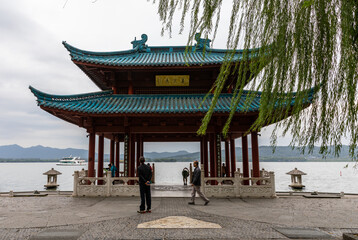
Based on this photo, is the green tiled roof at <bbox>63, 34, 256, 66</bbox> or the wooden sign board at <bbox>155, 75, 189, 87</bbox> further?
the wooden sign board at <bbox>155, 75, 189, 87</bbox>

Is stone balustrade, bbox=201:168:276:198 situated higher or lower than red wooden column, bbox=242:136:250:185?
lower

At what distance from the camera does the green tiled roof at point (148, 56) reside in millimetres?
12758

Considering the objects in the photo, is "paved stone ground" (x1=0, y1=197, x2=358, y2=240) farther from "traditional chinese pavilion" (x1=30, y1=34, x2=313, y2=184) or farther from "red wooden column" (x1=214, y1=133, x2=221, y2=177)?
"traditional chinese pavilion" (x1=30, y1=34, x2=313, y2=184)

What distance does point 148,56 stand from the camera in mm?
15703

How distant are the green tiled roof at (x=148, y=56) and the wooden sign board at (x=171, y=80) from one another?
790mm

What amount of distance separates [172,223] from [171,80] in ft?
28.5

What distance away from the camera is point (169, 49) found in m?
16.7

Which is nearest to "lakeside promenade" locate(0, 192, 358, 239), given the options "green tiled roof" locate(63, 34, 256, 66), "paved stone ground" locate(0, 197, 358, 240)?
"paved stone ground" locate(0, 197, 358, 240)

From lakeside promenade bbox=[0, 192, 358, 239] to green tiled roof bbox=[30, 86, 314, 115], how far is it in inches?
161

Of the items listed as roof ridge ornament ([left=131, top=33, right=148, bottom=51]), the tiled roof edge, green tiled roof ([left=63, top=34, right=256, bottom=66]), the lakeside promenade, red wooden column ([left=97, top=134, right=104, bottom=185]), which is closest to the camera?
the lakeside promenade

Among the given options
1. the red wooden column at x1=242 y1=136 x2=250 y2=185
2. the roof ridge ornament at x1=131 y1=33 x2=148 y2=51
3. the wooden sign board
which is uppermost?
the roof ridge ornament at x1=131 y1=33 x2=148 y2=51

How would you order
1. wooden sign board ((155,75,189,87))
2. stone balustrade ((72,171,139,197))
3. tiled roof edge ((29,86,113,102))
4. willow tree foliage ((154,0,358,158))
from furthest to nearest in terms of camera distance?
wooden sign board ((155,75,189,87)), stone balustrade ((72,171,139,197)), tiled roof edge ((29,86,113,102)), willow tree foliage ((154,0,358,158))

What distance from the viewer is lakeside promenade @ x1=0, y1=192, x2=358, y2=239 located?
5.57 meters

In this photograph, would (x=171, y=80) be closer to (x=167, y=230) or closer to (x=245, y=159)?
(x=245, y=159)
